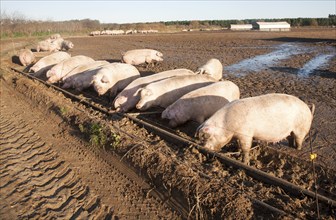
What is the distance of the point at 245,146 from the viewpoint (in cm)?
599

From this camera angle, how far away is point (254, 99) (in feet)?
20.3

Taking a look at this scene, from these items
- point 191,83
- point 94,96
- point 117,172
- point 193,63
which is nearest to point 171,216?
point 117,172

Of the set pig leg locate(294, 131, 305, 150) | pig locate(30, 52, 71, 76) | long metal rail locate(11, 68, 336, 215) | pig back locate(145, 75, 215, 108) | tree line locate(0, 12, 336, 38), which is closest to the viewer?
long metal rail locate(11, 68, 336, 215)

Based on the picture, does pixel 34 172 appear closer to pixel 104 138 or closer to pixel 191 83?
pixel 104 138

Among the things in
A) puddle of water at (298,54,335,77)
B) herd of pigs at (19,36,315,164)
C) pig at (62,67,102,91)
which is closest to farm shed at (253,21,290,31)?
puddle of water at (298,54,335,77)

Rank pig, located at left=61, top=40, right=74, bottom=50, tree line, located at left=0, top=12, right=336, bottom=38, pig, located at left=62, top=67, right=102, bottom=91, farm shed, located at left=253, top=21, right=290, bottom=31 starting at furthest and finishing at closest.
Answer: farm shed, located at left=253, top=21, right=290, bottom=31
tree line, located at left=0, top=12, right=336, bottom=38
pig, located at left=61, top=40, right=74, bottom=50
pig, located at left=62, top=67, right=102, bottom=91

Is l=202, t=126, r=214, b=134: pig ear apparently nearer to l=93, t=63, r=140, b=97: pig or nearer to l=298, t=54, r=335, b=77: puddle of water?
l=93, t=63, r=140, b=97: pig

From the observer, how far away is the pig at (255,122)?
596 centimetres

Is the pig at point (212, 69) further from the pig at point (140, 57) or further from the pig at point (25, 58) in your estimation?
the pig at point (25, 58)

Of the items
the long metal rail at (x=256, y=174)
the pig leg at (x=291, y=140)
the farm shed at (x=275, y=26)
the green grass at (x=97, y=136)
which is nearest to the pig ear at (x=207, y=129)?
the long metal rail at (x=256, y=174)

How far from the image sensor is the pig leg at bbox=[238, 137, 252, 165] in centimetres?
596

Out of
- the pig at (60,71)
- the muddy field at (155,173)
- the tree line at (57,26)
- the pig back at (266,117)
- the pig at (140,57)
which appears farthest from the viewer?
the tree line at (57,26)

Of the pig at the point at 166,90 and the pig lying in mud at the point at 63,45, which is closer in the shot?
the pig at the point at 166,90

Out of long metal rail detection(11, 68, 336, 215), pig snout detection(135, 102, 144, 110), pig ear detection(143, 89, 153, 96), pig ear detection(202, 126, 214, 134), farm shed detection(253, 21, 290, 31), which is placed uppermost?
pig ear detection(143, 89, 153, 96)
